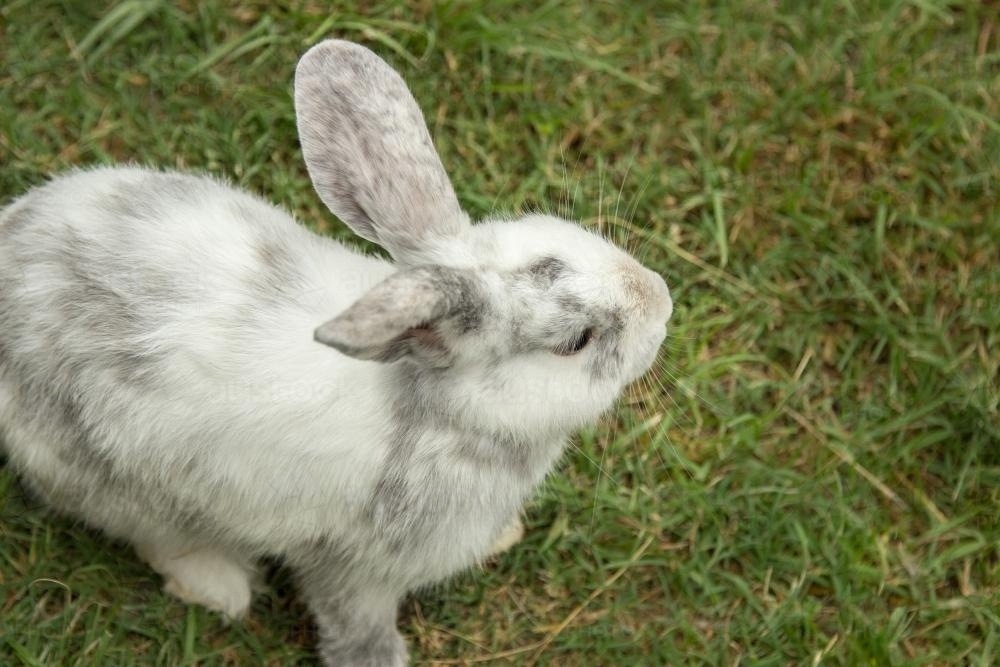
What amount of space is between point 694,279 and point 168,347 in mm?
2055

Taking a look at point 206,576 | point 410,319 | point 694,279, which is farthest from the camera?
point 694,279

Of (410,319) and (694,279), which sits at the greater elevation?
(410,319)

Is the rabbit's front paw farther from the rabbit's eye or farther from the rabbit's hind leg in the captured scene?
the rabbit's eye

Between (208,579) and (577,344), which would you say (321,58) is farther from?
(208,579)

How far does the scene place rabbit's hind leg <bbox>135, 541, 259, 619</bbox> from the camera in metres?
3.85

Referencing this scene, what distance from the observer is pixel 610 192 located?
459 centimetres

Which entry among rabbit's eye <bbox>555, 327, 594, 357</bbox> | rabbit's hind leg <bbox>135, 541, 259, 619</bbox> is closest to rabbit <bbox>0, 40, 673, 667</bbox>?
rabbit's eye <bbox>555, 327, 594, 357</bbox>

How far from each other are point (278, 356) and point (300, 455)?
268 millimetres

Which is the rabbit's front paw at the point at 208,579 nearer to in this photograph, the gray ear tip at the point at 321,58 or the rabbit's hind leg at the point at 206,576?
the rabbit's hind leg at the point at 206,576

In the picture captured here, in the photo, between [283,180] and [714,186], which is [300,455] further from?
[714,186]

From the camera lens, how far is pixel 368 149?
3215mm

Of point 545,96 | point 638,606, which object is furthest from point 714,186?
point 638,606

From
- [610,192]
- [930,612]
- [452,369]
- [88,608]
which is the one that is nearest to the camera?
[452,369]

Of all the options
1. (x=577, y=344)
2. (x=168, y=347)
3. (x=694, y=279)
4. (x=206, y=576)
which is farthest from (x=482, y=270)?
(x=694, y=279)
